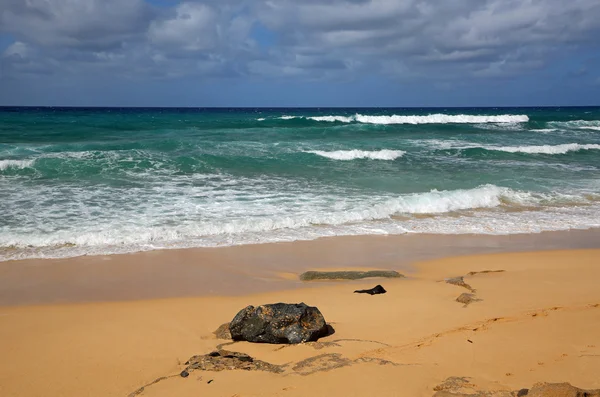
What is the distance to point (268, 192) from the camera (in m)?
12.8

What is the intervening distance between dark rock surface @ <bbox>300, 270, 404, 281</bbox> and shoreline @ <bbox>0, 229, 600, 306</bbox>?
0.74 ft

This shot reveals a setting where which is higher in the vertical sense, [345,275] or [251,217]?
[251,217]

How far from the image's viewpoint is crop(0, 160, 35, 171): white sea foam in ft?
51.1

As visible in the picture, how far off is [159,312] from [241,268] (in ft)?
6.44

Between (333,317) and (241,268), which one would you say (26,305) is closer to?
(241,268)

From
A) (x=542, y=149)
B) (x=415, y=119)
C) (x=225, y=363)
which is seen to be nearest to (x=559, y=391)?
(x=225, y=363)

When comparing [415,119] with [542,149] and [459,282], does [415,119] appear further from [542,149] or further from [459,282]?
[459,282]

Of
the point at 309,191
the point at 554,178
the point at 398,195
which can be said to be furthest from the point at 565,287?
the point at 554,178

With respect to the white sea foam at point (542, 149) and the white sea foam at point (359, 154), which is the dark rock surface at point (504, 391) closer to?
the white sea foam at point (359, 154)

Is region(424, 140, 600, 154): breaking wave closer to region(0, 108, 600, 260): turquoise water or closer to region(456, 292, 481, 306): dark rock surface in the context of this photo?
region(0, 108, 600, 260): turquoise water

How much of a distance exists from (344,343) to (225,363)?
1107 millimetres

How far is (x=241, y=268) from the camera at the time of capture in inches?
286

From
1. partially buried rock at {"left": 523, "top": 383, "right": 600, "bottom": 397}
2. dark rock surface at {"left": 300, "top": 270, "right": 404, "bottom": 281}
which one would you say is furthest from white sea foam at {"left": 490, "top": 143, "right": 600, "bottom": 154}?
partially buried rock at {"left": 523, "top": 383, "right": 600, "bottom": 397}

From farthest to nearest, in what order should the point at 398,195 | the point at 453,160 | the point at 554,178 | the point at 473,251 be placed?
the point at 453,160 < the point at 554,178 < the point at 398,195 < the point at 473,251
